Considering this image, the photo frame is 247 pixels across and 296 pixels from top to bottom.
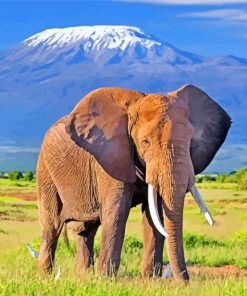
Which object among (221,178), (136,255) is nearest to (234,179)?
(221,178)

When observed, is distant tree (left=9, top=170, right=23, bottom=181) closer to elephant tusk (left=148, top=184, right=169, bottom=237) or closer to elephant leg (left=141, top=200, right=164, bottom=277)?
elephant leg (left=141, top=200, right=164, bottom=277)

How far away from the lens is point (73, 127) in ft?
48.3

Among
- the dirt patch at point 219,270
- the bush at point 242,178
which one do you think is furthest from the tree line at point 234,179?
the dirt patch at point 219,270

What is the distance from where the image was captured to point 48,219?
1652 cm

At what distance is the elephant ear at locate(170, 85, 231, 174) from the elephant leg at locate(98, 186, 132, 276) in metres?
1.32

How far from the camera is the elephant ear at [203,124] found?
599 inches

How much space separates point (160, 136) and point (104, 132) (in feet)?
3.40

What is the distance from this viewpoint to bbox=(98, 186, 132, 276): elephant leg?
14.3m

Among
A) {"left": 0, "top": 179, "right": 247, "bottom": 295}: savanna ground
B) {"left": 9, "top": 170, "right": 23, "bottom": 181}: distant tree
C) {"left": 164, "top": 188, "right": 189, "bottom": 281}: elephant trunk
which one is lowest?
{"left": 9, "top": 170, "right": 23, "bottom": 181}: distant tree

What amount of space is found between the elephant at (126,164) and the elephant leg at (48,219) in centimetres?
1

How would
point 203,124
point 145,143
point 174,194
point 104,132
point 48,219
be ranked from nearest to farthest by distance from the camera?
point 174,194 → point 145,143 → point 104,132 → point 203,124 → point 48,219

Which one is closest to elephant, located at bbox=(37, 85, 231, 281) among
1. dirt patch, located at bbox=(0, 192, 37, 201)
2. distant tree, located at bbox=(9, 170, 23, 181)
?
dirt patch, located at bbox=(0, 192, 37, 201)

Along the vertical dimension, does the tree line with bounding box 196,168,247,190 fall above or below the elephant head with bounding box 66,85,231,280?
below

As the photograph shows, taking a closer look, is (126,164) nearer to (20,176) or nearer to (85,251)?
(85,251)
